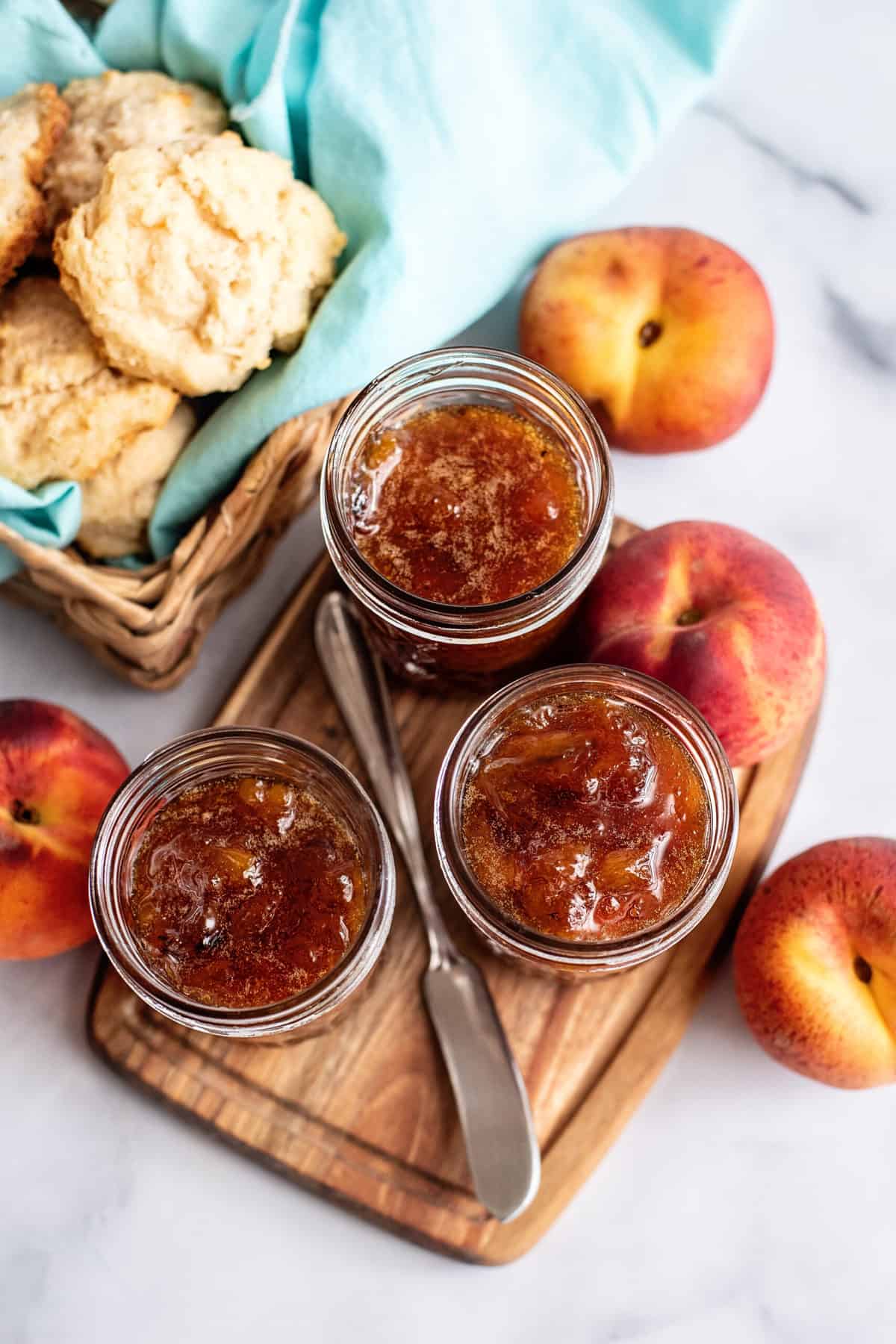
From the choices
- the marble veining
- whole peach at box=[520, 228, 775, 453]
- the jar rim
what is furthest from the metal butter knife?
the marble veining

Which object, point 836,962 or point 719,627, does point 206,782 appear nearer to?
point 719,627

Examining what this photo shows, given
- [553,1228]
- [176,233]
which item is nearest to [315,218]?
[176,233]

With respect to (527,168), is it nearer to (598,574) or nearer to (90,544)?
(598,574)

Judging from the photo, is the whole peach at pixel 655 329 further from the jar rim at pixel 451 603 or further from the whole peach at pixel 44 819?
the whole peach at pixel 44 819

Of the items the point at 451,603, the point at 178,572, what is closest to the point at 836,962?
the point at 451,603

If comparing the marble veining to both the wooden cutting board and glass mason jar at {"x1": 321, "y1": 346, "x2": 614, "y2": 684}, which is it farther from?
the wooden cutting board

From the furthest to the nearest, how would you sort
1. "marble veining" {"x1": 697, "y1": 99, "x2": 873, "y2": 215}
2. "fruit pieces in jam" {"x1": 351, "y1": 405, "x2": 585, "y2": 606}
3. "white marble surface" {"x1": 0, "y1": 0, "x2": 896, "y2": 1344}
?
"marble veining" {"x1": 697, "y1": 99, "x2": 873, "y2": 215}, "white marble surface" {"x1": 0, "y1": 0, "x2": 896, "y2": 1344}, "fruit pieces in jam" {"x1": 351, "y1": 405, "x2": 585, "y2": 606}
